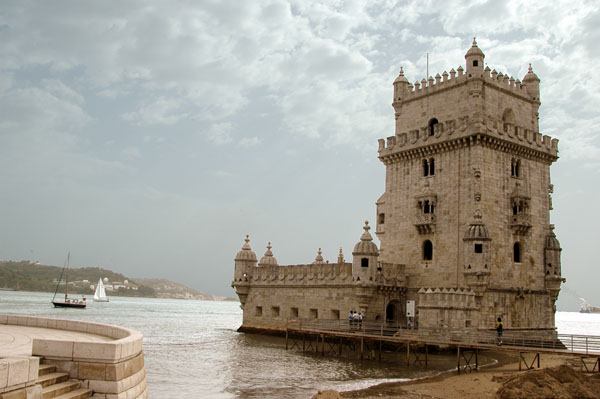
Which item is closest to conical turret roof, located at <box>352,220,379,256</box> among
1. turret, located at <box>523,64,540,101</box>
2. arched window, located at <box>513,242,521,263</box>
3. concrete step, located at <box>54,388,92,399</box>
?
arched window, located at <box>513,242,521,263</box>

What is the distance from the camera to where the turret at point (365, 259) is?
130 ft

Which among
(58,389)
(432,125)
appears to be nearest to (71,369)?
(58,389)

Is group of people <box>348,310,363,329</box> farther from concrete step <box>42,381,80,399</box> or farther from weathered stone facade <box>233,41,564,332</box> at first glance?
concrete step <box>42,381,80,399</box>

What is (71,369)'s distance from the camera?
44.4 ft

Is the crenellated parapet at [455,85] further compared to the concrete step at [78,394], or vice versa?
the crenellated parapet at [455,85]

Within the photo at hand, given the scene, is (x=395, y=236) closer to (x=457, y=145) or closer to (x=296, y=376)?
(x=457, y=145)

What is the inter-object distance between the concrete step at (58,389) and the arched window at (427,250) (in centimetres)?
3043

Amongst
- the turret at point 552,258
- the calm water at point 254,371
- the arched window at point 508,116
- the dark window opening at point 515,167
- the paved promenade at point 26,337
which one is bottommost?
the calm water at point 254,371

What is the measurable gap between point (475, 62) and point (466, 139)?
572cm

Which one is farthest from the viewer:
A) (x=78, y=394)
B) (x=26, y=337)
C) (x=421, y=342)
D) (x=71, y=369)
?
(x=421, y=342)

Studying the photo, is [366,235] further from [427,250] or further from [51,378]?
[51,378]

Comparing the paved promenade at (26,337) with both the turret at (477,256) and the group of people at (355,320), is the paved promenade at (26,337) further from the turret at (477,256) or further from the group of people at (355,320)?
the turret at (477,256)

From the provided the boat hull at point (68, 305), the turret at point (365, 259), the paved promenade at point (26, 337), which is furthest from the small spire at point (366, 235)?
the boat hull at point (68, 305)

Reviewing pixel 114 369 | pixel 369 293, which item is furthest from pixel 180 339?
pixel 114 369
